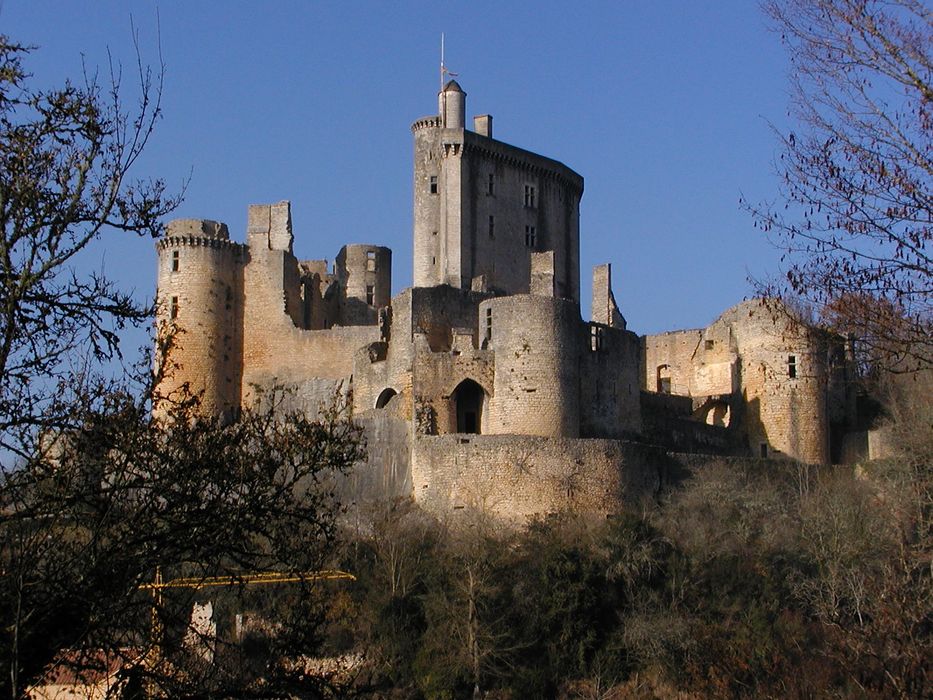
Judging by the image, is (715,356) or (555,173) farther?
(555,173)

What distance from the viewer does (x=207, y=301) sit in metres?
49.7

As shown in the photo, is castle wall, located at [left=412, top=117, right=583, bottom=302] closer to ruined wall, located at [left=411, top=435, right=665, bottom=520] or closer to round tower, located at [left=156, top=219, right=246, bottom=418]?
round tower, located at [left=156, top=219, right=246, bottom=418]

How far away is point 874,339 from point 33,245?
699 cm

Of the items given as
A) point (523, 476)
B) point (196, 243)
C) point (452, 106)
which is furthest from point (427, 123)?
point (523, 476)

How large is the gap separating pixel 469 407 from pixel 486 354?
2082 mm

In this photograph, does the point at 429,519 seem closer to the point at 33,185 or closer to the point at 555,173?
the point at 555,173

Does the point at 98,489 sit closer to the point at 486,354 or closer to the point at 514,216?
the point at 486,354

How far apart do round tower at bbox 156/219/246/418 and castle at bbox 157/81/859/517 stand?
0.06 meters

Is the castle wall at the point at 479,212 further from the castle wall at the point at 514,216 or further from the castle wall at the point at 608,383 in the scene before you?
the castle wall at the point at 608,383

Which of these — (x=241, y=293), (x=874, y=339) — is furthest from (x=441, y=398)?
(x=874, y=339)

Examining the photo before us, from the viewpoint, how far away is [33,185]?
12.8 metres

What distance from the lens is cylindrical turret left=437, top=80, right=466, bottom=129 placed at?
2086 inches

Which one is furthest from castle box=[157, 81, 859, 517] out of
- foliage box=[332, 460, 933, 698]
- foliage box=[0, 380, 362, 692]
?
foliage box=[0, 380, 362, 692]

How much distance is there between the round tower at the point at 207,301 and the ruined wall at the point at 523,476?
1050 centimetres
